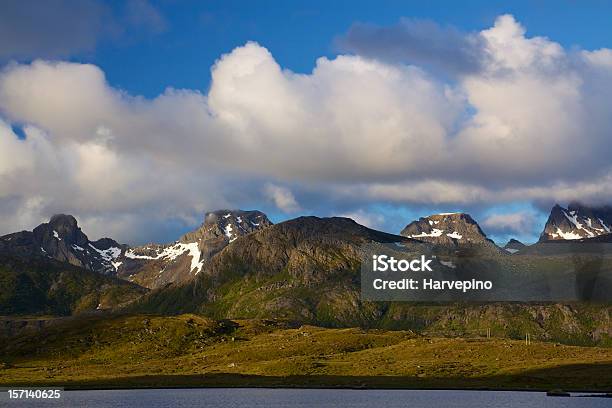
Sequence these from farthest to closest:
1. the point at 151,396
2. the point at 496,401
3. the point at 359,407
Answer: the point at 151,396 → the point at 496,401 → the point at 359,407

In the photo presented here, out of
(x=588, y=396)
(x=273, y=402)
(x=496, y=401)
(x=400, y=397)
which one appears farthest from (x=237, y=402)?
(x=588, y=396)

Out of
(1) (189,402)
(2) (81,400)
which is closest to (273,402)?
(1) (189,402)

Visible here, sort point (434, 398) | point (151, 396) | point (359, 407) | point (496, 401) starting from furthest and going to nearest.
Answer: point (151, 396) → point (434, 398) → point (496, 401) → point (359, 407)

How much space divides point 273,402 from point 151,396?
39724 millimetres

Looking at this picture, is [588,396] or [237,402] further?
[588,396]

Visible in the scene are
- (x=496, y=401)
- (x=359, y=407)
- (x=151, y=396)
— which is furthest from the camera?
(x=151, y=396)

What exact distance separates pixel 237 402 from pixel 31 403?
46.1 m

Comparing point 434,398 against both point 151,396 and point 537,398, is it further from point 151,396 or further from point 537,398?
point 151,396

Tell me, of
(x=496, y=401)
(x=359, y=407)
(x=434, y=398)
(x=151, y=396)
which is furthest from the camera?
(x=151, y=396)

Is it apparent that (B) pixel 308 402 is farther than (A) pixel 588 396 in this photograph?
No

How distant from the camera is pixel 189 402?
576 feet

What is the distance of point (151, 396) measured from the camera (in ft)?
654

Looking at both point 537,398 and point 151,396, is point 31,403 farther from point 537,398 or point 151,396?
point 537,398

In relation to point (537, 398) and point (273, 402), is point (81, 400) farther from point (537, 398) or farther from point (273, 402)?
point (537, 398)
